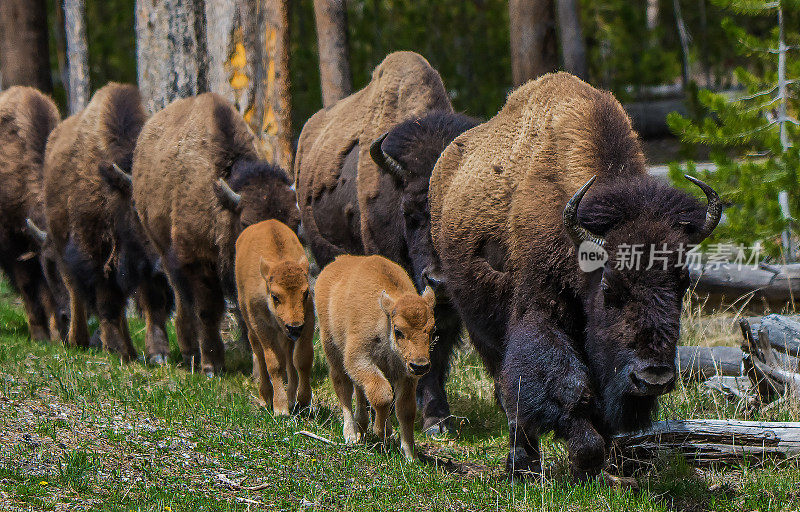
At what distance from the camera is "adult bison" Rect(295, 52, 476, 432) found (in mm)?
6988

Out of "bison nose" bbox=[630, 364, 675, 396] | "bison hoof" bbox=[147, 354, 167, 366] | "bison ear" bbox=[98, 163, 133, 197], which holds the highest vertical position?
"bison ear" bbox=[98, 163, 133, 197]

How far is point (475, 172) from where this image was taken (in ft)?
19.5

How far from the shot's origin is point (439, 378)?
712cm

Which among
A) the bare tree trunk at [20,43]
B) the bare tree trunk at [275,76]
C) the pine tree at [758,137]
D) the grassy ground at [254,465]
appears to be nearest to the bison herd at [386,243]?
the grassy ground at [254,465]

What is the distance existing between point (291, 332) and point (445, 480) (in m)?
1.48

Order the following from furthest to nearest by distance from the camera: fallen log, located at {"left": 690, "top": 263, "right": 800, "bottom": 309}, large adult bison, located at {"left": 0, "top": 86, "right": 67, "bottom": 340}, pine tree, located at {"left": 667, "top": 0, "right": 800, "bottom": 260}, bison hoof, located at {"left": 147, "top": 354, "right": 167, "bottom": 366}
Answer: large adult bison, located at {"left": 0, "top": 86, "right": 67, "bottom": 340}
bison hoof, located at {"left": 147, "top": 354, "right": 167, "bottom": 366}
pine tree, located at {"left": 667, "top": 0, "right": 800, "bottom": 260}
fallen log, located at {"left": 690, "top": 263, "right": 800, "bottom": 309}

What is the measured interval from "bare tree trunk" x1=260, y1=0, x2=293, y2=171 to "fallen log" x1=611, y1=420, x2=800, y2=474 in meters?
5.74

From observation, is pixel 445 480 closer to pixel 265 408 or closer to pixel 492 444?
pixel 492 444

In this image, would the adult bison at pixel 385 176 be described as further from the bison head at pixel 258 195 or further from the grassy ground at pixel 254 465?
the grassy ground at pixel 254 465

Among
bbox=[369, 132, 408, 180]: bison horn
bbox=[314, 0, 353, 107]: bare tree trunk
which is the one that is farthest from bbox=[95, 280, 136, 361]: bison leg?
bbox=[369, 132, 408, 180]: bison horn

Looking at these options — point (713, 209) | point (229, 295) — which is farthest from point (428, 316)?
point (229, 295)

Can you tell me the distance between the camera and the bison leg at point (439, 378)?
697 cm

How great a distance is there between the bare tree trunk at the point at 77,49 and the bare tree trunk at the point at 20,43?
128 centimetres

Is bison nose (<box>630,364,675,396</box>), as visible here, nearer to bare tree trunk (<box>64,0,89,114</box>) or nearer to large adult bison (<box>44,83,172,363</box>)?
large adult bison (<box>44,83,172,363</box>)
